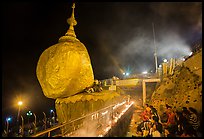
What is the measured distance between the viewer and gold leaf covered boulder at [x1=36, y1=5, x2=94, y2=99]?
11266 mm

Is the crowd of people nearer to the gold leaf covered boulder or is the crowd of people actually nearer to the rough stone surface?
the rough stone surface

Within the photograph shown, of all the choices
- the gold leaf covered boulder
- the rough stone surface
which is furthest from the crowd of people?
the gold leaf covered boulder

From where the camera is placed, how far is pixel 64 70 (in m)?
11.2

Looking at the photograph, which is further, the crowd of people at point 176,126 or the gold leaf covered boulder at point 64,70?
the gold leaf covered boulder at point 64,70

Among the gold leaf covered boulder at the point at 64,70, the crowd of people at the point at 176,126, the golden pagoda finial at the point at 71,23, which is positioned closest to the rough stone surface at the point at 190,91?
the crowd of people at the point at 176,126

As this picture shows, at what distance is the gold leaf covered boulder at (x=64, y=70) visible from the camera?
11.3 metres

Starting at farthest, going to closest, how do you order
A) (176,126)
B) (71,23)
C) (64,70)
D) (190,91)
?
1. (71,23)
2. (64,70)
3. (190,91)
4. (176,126)

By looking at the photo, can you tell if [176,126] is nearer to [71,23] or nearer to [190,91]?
[190,91]

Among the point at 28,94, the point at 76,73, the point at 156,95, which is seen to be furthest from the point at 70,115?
the point at 28,94

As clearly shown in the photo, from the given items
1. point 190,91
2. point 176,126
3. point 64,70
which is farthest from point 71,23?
point 176,126

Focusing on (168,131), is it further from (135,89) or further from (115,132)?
(135,89)

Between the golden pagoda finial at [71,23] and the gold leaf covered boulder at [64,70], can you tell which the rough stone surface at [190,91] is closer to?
the gold leaf covered boulder at [64,70]

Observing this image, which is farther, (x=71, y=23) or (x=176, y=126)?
(x=71, y=23)

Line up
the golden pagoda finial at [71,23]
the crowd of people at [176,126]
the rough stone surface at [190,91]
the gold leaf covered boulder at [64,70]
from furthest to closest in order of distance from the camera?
1. the golden pagoda finial at [71,23]
2. the gold leaf covered boulder at [64,70]
3. the rough stone surface at [190,91]
4. the crowd of people at [176,126]
